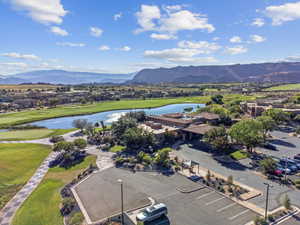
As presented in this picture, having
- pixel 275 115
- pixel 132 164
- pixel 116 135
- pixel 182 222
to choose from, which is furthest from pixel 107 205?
pixel 275 115

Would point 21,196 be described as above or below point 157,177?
below

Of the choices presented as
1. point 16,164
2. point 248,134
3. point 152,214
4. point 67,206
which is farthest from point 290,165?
point 16,164

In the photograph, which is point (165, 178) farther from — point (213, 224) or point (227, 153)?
point (227, 153)

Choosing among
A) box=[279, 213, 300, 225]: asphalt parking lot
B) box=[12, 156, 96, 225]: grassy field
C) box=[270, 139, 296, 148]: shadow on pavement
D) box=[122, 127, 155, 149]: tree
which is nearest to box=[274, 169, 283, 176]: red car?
box=[279, 213, 300, 225]: asphalt parking lot

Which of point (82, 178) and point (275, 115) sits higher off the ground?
point (275, 115)

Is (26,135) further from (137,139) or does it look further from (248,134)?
(248,134)

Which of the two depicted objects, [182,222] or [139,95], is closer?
[182,222]
